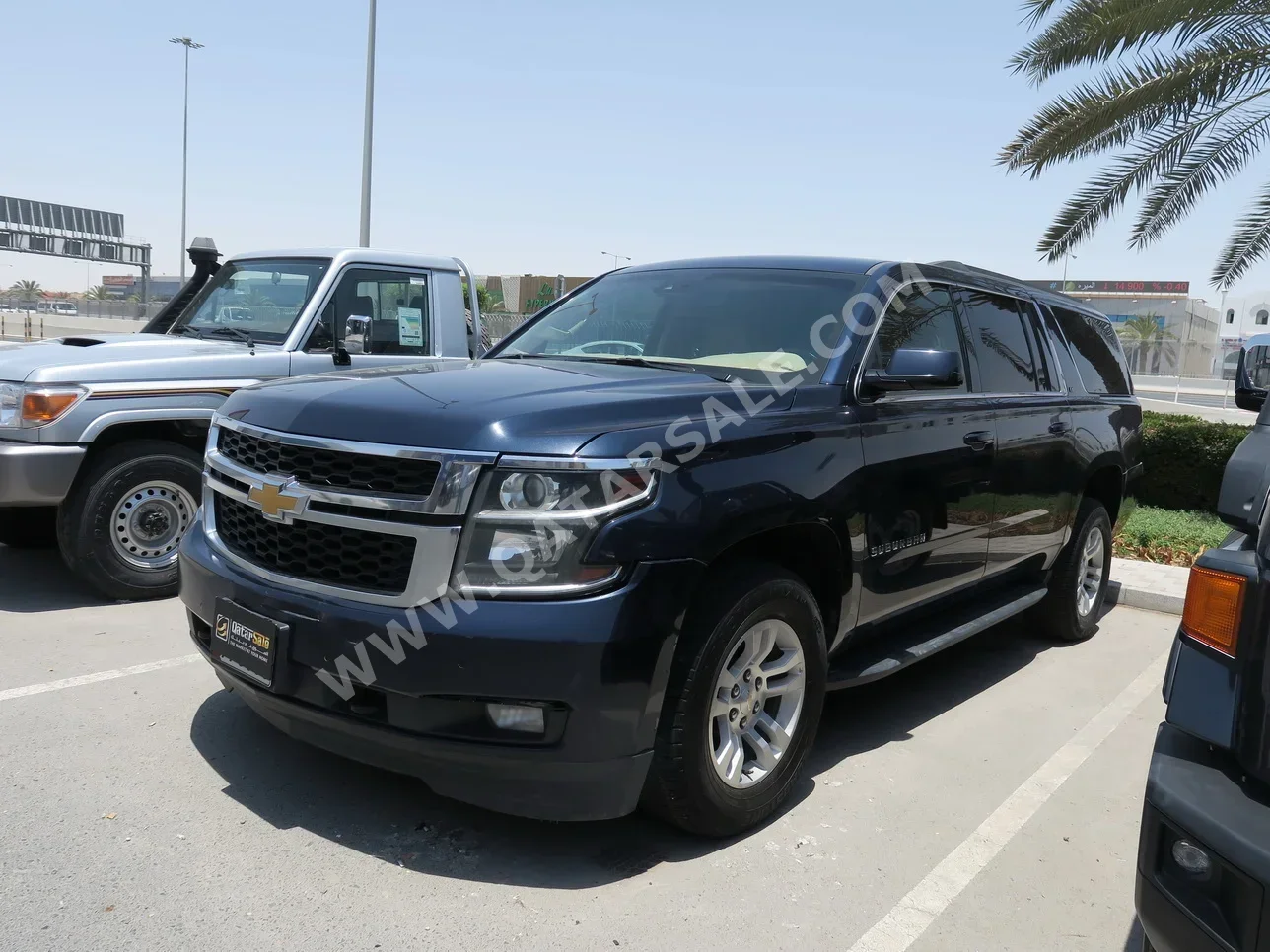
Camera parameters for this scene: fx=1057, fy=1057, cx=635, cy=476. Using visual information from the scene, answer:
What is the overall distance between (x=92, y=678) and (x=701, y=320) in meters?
3.08

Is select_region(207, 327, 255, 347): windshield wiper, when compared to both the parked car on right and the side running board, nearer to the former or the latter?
the side running board

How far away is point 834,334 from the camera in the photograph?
4039 millimetres

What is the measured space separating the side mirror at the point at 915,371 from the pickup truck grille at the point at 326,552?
188 centimetres

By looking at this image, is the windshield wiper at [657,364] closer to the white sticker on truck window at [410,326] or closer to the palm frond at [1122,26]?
the white sticker on truck window at [410,326]

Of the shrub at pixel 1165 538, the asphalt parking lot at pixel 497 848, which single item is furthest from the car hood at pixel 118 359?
the shrub at pixel 1165 538

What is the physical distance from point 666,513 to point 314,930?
146cm

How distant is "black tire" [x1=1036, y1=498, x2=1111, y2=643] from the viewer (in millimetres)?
5922

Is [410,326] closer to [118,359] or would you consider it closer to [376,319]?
[376,319]

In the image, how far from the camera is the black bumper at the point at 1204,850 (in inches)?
79.7

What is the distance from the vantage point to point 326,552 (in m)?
3.13

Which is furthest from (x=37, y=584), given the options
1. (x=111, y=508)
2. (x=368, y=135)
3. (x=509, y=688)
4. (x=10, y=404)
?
(x=368, y=135)

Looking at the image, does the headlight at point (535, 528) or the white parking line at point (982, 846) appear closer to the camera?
the headlight at point (535, 528)

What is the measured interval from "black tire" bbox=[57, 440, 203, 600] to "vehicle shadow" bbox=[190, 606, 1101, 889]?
1762 mm

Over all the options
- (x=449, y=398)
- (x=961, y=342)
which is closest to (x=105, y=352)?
(x=449, y=398)
